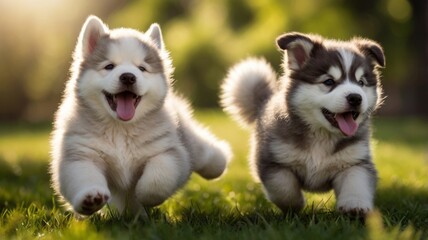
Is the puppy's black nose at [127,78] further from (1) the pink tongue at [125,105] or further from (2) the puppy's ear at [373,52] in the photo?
(2) the puppy's ear at [373,52]

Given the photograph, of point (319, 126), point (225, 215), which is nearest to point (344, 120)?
point (319, 126)

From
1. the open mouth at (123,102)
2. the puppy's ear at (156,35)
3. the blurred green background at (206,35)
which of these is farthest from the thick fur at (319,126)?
the blurred green background at (206,35)

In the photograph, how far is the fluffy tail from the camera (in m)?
5.45

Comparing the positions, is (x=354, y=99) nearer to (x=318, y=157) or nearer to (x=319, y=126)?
(x=319, y=126)

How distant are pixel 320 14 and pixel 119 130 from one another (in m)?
11.2

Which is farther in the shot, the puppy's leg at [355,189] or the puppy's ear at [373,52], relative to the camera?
the puppy's ear at [373,52]

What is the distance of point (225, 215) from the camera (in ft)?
13.7

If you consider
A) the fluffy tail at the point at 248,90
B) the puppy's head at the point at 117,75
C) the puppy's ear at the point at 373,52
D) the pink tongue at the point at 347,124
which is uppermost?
the puppy's ear at the point at 373,52

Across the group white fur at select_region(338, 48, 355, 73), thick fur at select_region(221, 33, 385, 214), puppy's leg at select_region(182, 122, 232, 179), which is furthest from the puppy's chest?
puppy's leg at select_region(182, 122, 232, 179)

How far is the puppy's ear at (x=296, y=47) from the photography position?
173 inches

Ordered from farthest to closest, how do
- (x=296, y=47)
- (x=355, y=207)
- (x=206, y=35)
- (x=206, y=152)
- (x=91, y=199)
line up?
(x=206, y=35), (x=206, y=152), (x=296, y=47), (x=355, y=207), (x=91, y=199)

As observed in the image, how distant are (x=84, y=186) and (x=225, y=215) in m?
0.87

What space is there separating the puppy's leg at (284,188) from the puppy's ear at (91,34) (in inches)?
51.0

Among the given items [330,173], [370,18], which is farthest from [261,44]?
[330,173]
